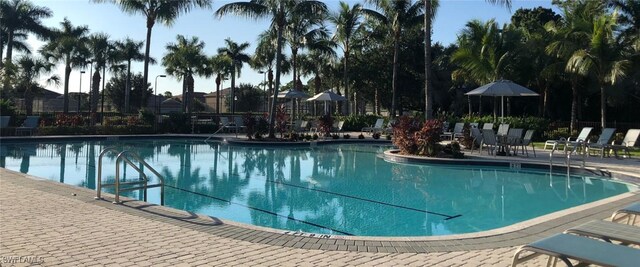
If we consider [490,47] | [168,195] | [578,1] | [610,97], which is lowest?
[168,195]

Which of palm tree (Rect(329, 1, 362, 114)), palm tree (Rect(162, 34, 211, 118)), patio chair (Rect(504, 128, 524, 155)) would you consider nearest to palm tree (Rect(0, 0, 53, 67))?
palm tree (Rect(162, 34, 211, 118))

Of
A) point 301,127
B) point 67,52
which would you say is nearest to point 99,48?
point 67,52

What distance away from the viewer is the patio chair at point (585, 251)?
8.58 feet

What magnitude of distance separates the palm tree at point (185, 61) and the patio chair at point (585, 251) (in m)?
33.2

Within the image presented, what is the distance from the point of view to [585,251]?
2.75 metres

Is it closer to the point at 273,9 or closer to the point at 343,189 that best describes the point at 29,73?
the point at 273,9

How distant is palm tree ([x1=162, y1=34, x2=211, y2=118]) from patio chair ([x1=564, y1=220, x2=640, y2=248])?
108 ft

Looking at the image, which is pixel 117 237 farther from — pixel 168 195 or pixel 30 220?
pixel 168 195

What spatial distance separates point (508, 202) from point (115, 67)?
40906 mm

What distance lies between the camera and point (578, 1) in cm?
2298

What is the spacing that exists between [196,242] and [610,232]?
11.0 ft

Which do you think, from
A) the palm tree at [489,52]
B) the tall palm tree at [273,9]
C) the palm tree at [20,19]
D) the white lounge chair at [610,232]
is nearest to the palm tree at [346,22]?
the palm tree at [489,52]

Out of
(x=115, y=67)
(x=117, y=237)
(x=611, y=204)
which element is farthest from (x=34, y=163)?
(x=115, y=67)

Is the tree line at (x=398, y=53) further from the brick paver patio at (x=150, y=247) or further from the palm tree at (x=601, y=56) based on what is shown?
the brick paver patio at (x=150, y=247)
